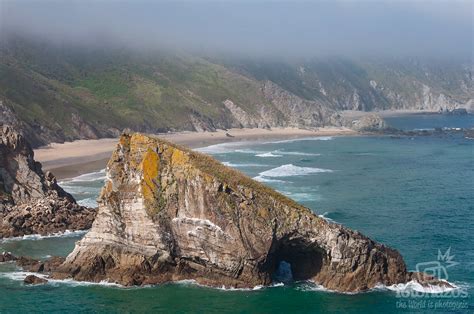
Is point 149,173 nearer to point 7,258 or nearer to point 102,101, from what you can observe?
point 7,258

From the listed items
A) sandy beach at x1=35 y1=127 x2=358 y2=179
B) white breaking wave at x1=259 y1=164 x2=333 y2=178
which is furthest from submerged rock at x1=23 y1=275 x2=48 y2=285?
white breaking wave at x1=259 y1=164 x2=333 y2=178

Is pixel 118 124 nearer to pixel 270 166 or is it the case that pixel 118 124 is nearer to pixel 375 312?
pixel 270 166

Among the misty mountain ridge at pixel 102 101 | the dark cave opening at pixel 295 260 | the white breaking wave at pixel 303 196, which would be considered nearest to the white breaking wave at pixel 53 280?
the dark cave opening at pixel 295 260

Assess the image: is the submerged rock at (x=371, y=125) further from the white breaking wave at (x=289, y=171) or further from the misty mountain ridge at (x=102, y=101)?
the white breaking wave at (x=289, y=171)

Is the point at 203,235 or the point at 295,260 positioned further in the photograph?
the point at 295,260

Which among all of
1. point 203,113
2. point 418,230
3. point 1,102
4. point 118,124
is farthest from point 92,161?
point 203,113

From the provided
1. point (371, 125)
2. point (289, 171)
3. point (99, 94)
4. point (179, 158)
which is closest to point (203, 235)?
point (179, 158)
